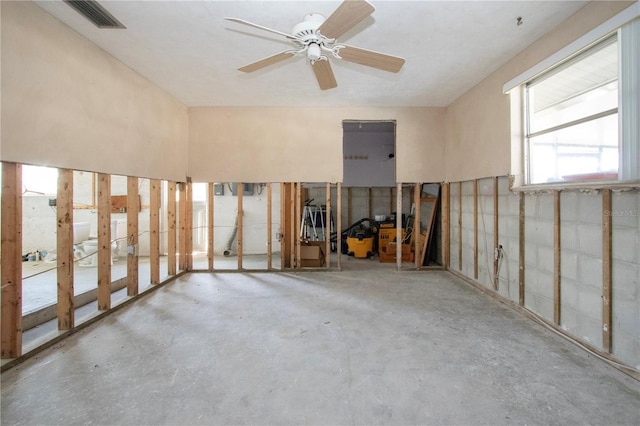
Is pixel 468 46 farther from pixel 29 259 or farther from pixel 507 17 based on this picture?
pixel 29 259

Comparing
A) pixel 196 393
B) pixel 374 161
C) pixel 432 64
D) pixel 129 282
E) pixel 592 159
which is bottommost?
pixel 196 393

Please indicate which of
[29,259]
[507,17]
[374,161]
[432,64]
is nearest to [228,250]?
[29,259]

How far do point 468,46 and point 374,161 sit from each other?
4.56m

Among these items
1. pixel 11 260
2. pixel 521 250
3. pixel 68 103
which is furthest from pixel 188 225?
pixel 521 250

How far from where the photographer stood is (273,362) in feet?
7.34

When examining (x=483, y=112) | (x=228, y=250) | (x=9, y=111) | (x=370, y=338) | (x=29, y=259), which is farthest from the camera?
(x=228, y=250)

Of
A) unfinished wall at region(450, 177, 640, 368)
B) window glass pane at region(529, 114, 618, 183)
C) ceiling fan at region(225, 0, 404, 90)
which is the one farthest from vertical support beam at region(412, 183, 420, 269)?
ceiling fan at region(225, 0, 404, 90)

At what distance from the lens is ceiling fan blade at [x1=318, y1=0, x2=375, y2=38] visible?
67.3 inches

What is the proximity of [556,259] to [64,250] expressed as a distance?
4.86 meters

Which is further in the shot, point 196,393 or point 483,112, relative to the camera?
point 483,112

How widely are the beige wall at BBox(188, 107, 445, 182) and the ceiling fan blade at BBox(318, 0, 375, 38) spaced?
3034 millimetres

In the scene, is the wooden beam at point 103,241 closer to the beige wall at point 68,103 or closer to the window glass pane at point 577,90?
the beige wall at point 68,103

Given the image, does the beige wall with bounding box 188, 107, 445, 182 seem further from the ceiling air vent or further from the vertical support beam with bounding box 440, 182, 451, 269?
the ceiling air vent

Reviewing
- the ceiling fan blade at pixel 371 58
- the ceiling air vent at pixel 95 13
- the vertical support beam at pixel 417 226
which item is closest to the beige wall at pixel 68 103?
the ceiling air vent at pixel 95 13
